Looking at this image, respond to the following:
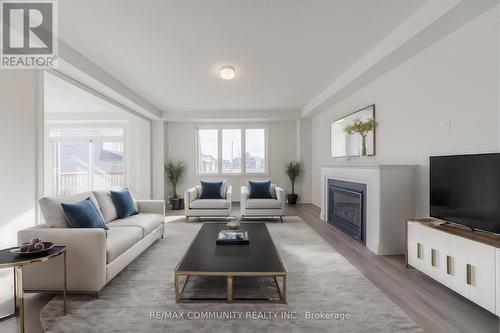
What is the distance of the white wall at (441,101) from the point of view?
2207mm

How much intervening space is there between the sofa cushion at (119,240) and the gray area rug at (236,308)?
0.97 feet

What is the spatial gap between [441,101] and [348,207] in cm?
205

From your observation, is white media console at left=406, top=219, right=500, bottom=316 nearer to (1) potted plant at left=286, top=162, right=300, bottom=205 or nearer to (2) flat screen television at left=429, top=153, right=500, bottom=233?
(2) flat screen television at left=429, top=153, right=500, bottom=233

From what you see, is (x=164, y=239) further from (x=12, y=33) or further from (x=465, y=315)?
(x=465, y=315)

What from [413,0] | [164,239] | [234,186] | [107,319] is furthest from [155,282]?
[234,186]

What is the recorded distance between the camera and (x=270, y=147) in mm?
7543

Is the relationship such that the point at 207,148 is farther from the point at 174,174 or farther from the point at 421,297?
the point at 421,297

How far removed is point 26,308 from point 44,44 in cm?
271

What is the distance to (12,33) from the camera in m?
2.47

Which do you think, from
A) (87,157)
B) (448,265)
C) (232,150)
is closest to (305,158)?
(232,150)

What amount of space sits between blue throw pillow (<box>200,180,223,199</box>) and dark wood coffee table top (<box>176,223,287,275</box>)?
2378mm

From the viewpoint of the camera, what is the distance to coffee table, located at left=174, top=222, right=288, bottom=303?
199 cm

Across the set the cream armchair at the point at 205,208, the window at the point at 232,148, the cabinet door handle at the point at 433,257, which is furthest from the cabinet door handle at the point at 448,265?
the window at the point at 232,148

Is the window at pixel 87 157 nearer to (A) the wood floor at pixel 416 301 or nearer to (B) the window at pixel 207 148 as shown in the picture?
(B) the window at pixel 207 148
